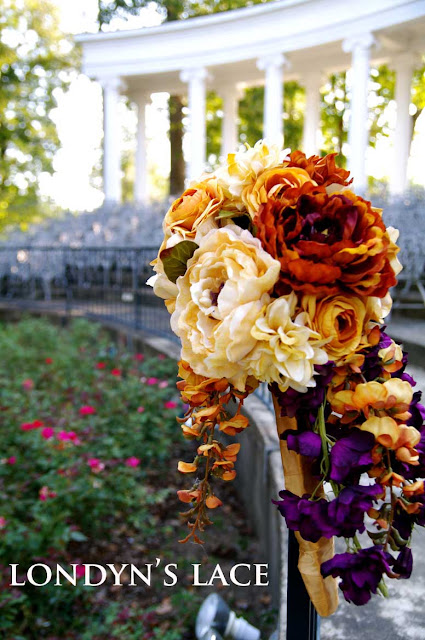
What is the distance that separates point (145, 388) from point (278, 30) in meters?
9.89

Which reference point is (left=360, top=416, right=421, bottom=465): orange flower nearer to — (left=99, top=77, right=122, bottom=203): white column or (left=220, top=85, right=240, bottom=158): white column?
(left=99, top=77, right=122, bottom=203): white column

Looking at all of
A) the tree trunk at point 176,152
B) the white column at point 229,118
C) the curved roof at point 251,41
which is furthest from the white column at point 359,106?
the tree trunk at point 176,152

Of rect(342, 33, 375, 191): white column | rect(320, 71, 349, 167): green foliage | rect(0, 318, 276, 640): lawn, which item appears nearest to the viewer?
rect(0, 318, 276, 640): lawn

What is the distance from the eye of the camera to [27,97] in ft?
72.4

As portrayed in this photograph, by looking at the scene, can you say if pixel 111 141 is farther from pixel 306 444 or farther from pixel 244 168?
pixel 306 444

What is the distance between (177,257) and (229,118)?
1501 cm

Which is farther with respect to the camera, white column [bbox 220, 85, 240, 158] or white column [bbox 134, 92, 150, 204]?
white column [bbox 134, 92, 150, 204]

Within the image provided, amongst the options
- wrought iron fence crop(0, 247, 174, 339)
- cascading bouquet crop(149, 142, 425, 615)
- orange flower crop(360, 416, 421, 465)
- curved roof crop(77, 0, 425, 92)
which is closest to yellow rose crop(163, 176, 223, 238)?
cascading bouquet crop(149, 142, 425, 615)

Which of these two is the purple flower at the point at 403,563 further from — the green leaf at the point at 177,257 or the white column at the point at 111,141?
the white column at the point at 111,141

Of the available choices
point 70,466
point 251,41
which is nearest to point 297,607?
point 70,466

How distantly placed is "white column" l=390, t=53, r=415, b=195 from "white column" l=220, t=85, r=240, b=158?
4.18 m

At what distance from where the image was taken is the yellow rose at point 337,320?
921mm

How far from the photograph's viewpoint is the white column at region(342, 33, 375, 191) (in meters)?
10.9

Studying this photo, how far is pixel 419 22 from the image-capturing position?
1058 centimetres
